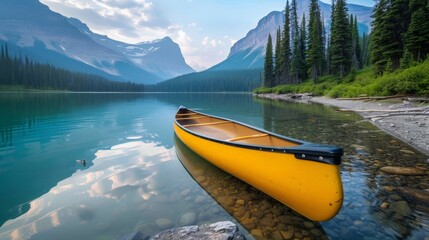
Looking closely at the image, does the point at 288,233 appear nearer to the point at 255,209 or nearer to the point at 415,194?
the point at 255,209

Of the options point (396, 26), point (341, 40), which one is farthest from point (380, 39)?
point (341, 40)

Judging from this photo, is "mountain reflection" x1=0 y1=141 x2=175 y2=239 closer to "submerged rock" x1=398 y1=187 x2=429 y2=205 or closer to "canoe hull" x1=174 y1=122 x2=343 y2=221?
"canoe hull" x1=174 y1=122 x2=343 y2=221

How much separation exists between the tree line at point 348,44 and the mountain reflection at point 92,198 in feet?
97.1

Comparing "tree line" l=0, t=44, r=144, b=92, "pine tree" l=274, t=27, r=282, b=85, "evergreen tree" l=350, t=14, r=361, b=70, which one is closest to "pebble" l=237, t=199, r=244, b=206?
"evergreen tree" l=350, t=14, r=361, b=70

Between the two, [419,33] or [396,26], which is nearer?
[419,33]

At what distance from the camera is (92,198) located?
528 cm

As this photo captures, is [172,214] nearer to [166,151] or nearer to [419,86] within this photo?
[166,151]

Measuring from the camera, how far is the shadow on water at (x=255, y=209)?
382 cm

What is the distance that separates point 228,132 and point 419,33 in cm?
2973

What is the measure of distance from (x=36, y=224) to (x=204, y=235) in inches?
135

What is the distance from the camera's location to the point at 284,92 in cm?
5253

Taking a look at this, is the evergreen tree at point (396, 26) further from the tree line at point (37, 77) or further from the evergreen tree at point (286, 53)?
the tree line at point (37, 77)

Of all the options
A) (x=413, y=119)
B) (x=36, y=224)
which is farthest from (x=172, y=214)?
(x=413, y=119)

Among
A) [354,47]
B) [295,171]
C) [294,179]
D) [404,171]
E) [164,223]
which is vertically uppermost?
[354,47]
